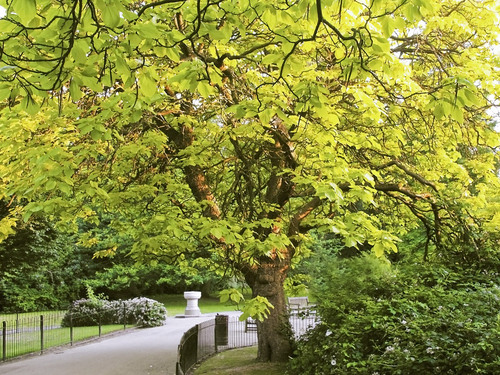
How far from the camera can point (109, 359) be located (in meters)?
12.9

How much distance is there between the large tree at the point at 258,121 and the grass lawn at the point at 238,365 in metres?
0.44

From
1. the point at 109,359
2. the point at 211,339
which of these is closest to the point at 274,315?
the point at 211,339

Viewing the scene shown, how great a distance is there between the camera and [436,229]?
8.82 meters

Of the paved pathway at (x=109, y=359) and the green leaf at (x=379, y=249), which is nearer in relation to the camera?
the green leaf at (x=379, y=249)

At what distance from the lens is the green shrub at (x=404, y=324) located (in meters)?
4.46

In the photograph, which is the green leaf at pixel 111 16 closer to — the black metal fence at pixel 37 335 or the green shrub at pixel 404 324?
the green shrub at pixel 404 324

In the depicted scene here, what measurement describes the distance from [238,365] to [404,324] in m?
6.39

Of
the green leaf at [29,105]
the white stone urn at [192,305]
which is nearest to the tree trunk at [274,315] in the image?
the green leaf at [29,105]

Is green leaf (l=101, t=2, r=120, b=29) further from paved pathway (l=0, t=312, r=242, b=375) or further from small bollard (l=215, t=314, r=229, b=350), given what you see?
small bollard (l=215, t=314, r=229, b=350)

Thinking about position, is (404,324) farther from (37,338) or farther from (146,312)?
(146,312)

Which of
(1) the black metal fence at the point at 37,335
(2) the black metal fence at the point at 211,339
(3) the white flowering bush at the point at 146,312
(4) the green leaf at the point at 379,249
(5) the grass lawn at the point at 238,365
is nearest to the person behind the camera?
(4) the green leaf at the point at 379,249

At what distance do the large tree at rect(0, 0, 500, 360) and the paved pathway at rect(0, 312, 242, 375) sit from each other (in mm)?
3325

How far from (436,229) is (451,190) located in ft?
2.58

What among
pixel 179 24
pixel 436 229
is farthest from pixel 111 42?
pixel 436 229
